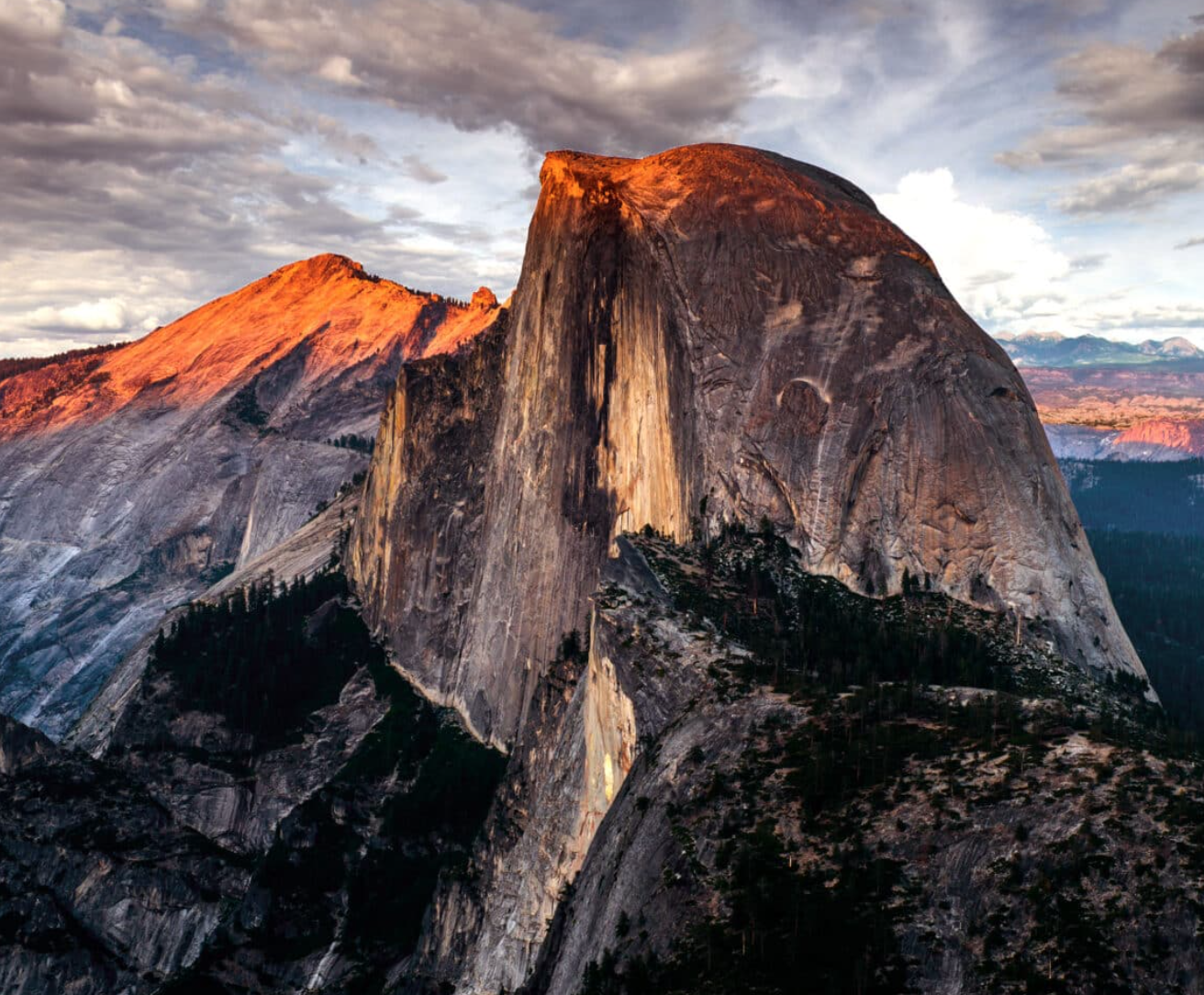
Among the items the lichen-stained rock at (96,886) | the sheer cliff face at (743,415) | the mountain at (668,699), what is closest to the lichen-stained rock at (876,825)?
the mountain at (668,699)

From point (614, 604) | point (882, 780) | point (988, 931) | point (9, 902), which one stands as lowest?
point (9, 902)

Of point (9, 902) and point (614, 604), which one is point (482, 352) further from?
point (9, 902)

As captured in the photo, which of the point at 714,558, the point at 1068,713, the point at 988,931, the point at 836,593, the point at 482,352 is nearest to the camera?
the point at 988,931

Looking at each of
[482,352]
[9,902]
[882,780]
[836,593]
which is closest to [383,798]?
[9,902]

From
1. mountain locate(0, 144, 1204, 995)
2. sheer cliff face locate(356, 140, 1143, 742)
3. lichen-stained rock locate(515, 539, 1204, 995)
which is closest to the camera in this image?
lichen-stained rock locate(515, 539, 1204, 995)

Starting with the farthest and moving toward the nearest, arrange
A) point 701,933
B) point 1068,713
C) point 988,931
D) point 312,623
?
point 312,623 < point 1068,713 < point 701,933 < point 988,931

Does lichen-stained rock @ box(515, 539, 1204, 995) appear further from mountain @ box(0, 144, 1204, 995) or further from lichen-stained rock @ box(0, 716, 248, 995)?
lichen-stained rock @ box(0, 716, 248, 995)

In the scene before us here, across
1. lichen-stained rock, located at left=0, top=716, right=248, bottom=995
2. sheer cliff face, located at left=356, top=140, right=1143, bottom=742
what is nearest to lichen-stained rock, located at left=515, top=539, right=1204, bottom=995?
sheer cliff face, located at left=356, top=140, right=1143, bottom=742
